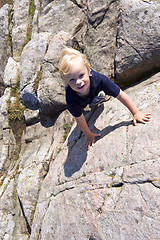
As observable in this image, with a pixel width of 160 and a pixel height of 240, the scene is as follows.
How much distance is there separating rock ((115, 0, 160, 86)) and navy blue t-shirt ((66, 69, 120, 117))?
2189mm

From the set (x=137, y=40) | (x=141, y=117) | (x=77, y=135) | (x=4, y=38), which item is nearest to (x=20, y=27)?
(x=4, y=38)

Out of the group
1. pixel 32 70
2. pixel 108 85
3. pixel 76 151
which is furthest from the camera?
pixel 32 70

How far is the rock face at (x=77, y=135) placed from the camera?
460cm

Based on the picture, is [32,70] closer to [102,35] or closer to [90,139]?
[102,35]

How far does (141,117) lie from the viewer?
5.14 metres

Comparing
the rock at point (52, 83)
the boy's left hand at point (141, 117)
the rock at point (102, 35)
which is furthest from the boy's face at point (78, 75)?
the rock at point (52, 83)

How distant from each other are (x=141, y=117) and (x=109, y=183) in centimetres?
214

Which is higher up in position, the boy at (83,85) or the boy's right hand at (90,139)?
the boy at (83,85)

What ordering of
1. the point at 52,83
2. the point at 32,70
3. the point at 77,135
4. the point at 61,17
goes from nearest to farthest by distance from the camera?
the point at 77,135, the point at 52,83, the point at 32,70, the point at 61,17

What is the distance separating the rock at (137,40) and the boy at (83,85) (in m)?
2.18

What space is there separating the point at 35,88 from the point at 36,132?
238cm

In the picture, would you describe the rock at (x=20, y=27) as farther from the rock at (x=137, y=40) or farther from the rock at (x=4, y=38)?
the rock at (x=137, y=40)

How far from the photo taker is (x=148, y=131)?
4.82m

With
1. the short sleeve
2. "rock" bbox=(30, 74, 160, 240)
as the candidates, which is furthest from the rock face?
the short sleeve
